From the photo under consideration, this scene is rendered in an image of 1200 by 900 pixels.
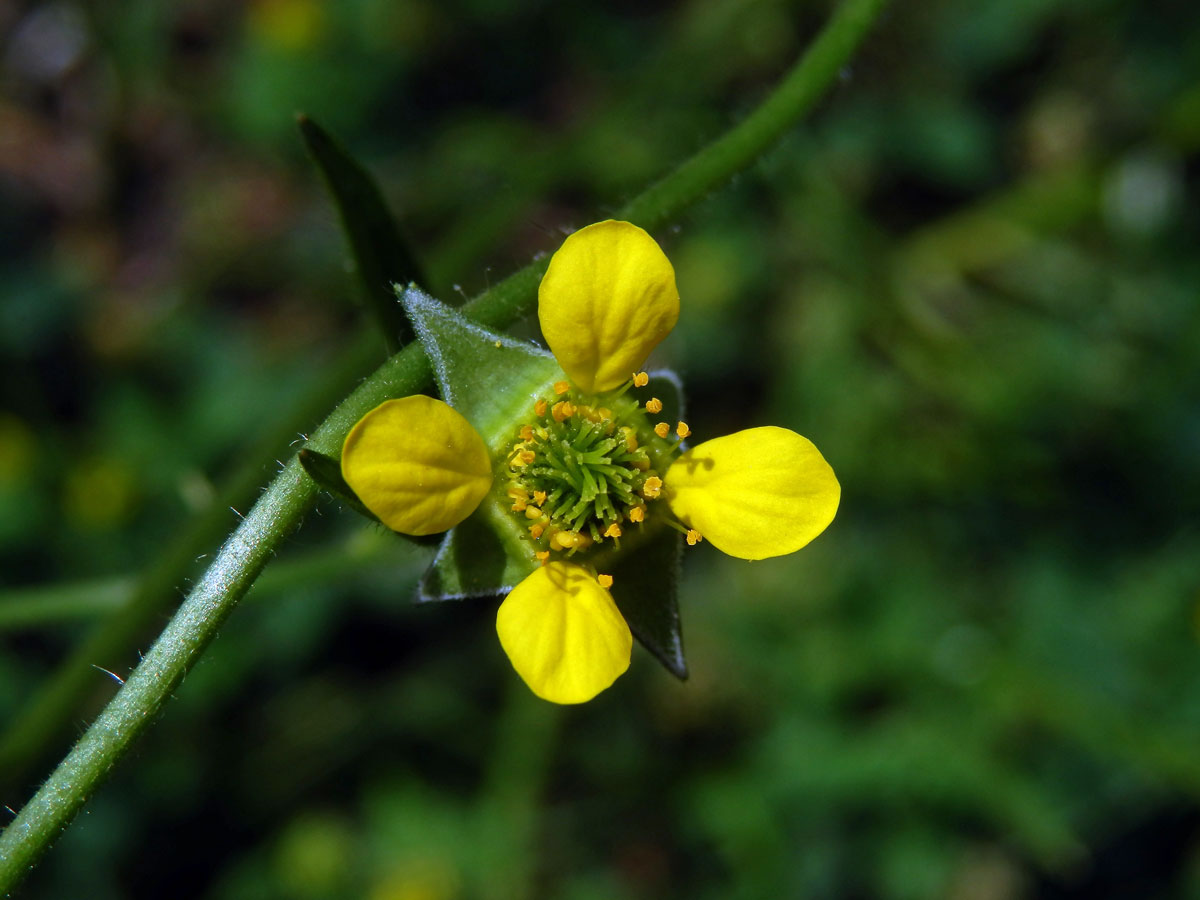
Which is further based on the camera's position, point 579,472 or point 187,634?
point 579,472

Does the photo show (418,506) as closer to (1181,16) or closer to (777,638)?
(777,638)

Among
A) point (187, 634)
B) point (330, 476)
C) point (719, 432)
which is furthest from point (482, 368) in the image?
point (719, 432)

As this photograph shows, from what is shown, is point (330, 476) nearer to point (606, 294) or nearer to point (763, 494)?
point (606, 294)

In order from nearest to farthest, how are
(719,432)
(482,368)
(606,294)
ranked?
1. (606,294)
2. (482,368)
3. (719,432)

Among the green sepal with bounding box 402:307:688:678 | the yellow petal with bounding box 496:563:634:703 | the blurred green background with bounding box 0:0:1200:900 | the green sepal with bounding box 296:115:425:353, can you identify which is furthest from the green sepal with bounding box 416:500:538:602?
the blurred green background with bounding box 0:0:1200:900

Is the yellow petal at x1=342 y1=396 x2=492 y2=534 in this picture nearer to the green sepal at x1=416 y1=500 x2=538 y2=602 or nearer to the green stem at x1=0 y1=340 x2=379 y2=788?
the green sepal at x1=416 y1=500 x2=538 y2=602

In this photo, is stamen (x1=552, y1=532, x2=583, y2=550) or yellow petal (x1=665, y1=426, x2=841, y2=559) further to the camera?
stamen (x1=552, y1=532, x2=583, y2=550)

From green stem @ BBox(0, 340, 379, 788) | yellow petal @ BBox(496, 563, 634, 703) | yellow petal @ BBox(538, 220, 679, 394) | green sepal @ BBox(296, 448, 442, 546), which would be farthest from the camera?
green stem @ BBox(0, 340, 379, 788)
